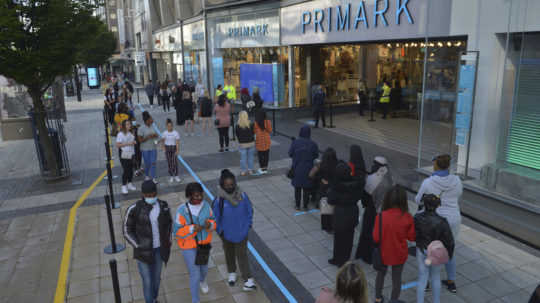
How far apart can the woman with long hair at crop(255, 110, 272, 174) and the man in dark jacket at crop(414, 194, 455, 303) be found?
5.80m

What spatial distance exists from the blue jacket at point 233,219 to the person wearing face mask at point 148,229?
2.19 ft

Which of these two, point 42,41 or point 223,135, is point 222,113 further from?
point 42,41

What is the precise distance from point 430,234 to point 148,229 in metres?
3.22

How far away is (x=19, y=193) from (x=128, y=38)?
213 feet

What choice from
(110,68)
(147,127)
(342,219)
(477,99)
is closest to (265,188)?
(147,127)

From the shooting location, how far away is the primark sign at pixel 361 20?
34.2 ft

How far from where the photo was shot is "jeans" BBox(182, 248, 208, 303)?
Result: 4.80 metres

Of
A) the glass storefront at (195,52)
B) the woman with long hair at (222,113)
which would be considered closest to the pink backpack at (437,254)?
the woman with long hair at (222,113)

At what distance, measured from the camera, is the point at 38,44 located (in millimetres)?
9930

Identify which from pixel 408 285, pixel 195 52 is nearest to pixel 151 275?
pixel 408 285

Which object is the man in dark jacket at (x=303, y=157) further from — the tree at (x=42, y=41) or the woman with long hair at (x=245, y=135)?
the tree at (x=42, y=41)

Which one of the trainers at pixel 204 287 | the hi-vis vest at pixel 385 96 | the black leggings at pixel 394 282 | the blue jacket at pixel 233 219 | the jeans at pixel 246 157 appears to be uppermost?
the hi-vis vest at pixel 385 96

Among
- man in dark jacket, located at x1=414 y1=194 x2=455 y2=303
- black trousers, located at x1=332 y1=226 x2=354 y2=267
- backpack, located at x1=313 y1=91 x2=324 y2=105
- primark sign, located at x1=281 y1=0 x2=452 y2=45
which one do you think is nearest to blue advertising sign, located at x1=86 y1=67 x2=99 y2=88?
primark sign, located at x1=281 y1=0 x2=452 y2=45

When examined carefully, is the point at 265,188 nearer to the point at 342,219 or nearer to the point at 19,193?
the point at 342,219
